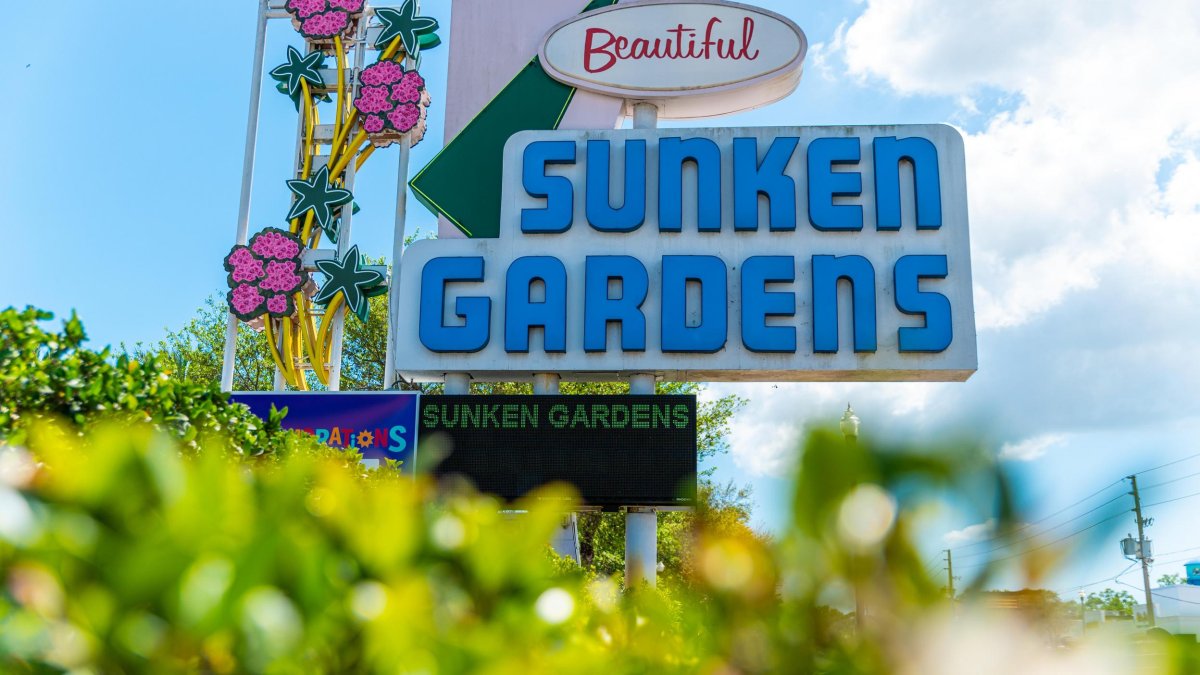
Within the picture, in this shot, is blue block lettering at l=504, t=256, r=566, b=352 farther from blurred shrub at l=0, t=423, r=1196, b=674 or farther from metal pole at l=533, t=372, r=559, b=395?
blurred shrub at l=0, t=423, r=1196, b=674

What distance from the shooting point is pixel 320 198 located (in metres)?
15.4

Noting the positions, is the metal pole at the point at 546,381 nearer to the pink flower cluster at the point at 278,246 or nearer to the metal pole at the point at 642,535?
the metal pole at the point at 642,535

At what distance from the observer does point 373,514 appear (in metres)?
0.90

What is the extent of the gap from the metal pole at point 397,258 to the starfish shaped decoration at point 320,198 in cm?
81

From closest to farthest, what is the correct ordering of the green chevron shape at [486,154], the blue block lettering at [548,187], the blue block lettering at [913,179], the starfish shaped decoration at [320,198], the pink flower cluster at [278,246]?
the blue block lettering at [913,179]
the blue block lettering at [548,187]
the green chevron shape at [486,154]
the pink flower cluster at [278,246]
the starfish shaped decoration at [320,198]

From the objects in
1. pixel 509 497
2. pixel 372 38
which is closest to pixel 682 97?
pixel 372 38

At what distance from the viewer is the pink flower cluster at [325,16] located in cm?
1622

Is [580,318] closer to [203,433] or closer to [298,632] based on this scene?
[203,433]

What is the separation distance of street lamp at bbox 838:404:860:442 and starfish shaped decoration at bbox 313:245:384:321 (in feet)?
47.9

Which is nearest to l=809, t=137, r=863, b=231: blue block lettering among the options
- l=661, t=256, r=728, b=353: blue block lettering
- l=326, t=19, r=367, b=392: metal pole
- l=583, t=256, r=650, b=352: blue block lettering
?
l=661, t=256, r=728, b=353: blue block lettering

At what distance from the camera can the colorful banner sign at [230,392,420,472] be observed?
502 inches

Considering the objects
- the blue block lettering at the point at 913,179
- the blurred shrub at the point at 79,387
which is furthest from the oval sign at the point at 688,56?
the blurred shrub at the point at 79,387

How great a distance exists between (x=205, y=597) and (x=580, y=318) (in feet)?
42.6

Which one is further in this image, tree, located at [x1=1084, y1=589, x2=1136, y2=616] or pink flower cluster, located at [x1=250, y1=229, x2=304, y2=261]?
pink flower cluster, located at [x1=250, y1=229, x2=304, y2=261]
